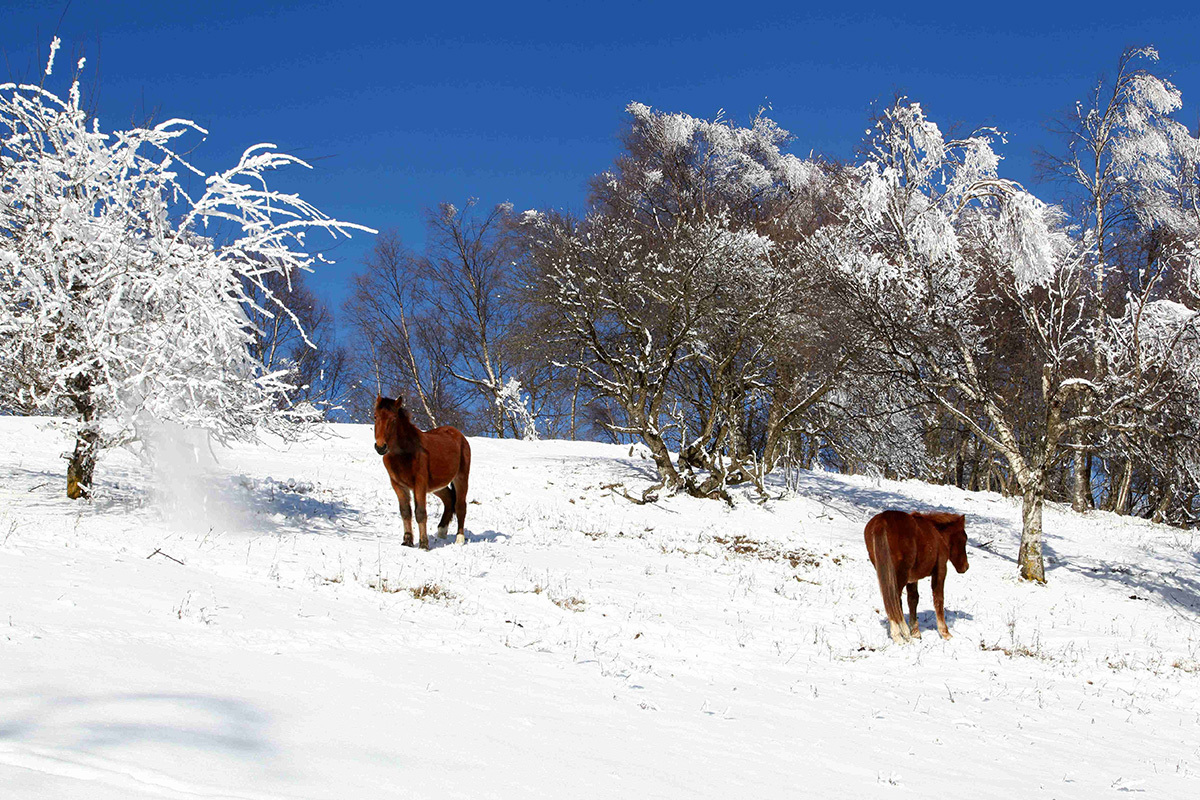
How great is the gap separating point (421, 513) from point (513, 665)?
5.33 meters

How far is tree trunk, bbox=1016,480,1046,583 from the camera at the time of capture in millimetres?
14695

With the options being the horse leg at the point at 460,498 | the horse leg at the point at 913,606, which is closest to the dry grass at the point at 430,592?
the horse leg at the point at 460,498

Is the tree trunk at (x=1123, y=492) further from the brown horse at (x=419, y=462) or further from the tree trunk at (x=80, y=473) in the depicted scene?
the tree trunk at (x=80, y=473)

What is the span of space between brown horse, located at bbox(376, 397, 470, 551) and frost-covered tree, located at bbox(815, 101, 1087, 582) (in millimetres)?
8459

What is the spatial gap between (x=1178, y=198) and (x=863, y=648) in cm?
1760

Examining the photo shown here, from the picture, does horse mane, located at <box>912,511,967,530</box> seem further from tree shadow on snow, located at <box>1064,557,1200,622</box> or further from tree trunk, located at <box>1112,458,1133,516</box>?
tree trunk, located at <box>1112,458,1133,516</box>

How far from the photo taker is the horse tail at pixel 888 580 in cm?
862

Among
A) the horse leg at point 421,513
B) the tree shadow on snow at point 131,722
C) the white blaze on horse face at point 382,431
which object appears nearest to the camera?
the tree shadow on snow at point 131,722

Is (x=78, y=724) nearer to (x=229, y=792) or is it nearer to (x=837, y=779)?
(x=229, y=792)

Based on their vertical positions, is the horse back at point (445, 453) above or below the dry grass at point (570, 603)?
above

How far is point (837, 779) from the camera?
3.86 metres

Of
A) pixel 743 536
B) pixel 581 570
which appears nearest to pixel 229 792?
pixel 581 570

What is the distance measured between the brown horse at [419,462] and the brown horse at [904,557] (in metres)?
5.67

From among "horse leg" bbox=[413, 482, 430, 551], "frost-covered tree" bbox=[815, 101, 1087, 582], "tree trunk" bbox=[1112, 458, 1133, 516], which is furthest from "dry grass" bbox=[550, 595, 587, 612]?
"tree trunk" bbox=[1112, 458, 1133, 516]
